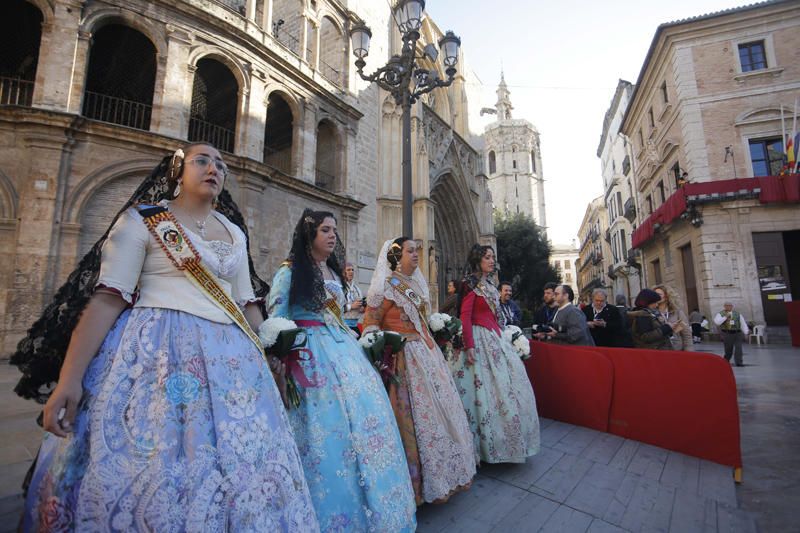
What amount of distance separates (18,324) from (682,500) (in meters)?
10.6

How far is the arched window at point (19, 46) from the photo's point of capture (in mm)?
9750

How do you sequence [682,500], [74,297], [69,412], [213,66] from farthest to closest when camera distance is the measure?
[213,66]
[682,500]
[74,297]
[69,412]

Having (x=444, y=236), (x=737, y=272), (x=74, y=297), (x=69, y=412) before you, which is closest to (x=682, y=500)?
(x=69, y=412)

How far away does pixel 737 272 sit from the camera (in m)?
14.0

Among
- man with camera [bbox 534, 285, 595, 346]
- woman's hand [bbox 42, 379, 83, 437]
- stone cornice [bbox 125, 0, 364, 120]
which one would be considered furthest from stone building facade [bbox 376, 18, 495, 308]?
woman's hand [bbox 42, 379, 83, 437]

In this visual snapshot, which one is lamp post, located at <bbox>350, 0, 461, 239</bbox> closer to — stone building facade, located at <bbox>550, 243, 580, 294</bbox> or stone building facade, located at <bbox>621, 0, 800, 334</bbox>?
stone building facade, located at <bbox>621, 0, 800, 334</bbox>

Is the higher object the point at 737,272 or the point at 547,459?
the point at 737,272

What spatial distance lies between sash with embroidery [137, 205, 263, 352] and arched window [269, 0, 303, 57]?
14.0 meters

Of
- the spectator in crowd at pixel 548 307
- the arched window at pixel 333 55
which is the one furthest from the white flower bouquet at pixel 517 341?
the arched window at pixel 333 55

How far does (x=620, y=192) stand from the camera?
30062mm

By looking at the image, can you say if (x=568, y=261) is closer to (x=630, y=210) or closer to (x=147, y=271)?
(x=630, y=210)

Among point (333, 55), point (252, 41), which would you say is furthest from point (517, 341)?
point (333, 55)

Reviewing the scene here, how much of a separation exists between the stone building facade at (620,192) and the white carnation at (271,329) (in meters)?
26.7

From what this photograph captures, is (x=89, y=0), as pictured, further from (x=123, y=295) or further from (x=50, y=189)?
(x=123, y=295)
